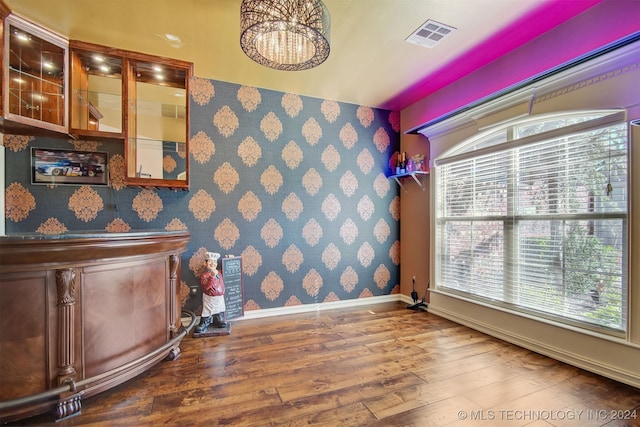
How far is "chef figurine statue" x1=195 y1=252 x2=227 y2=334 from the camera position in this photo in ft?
9.71

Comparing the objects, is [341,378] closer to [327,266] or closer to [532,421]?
[532,421]

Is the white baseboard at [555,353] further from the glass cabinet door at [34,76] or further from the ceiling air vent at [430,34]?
the glass cabinet door at [34,76]

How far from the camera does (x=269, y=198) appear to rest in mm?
3600

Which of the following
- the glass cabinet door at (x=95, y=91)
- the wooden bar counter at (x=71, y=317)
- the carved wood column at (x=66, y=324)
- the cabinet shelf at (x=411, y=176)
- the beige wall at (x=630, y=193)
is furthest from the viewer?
the cabinet shelf at (x=411, y=176)

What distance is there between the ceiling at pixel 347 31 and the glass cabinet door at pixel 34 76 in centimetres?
13

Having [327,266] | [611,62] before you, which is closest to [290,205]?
[327,266]

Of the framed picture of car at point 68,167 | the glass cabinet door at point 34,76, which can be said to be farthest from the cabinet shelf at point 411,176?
the glass cabinet door at point 34,76

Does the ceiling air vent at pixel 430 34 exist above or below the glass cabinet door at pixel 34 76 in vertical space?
above

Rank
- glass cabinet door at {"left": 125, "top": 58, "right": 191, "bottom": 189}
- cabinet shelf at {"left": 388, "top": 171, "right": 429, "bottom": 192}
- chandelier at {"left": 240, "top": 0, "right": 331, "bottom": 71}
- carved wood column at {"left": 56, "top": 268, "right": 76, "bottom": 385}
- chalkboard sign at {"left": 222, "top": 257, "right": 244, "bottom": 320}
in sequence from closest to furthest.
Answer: carved wood column at {"left": 56, "top": 268, "right": 76, "bottom": 385}
chandelier at {"left": 240, "top": 0, "right": 331, "bottom": 71}
glass cabinet door at {"left": 125, "top": 58, "right": 191, "bottom": 189}
chalkboard sign at {"left": 222, "top": 257, "right": 244, "bottom": 320}
cabinet shelf at {"left": 388, "top": 171, "right": 429, "bottom": 192}

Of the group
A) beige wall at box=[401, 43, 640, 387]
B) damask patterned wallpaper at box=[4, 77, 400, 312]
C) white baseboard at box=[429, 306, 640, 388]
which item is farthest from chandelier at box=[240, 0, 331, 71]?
white baseboard at box=[429, 306, 640, 388]

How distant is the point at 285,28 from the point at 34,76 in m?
2.39

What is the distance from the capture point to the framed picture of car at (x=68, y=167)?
2.79 meters

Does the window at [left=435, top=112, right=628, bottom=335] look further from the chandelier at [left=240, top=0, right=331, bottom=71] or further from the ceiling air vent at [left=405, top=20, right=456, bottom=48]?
the chandelier at [left=240, top=0, right=331, bottom=71]

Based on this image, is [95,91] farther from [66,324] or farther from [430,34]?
[430,34]
